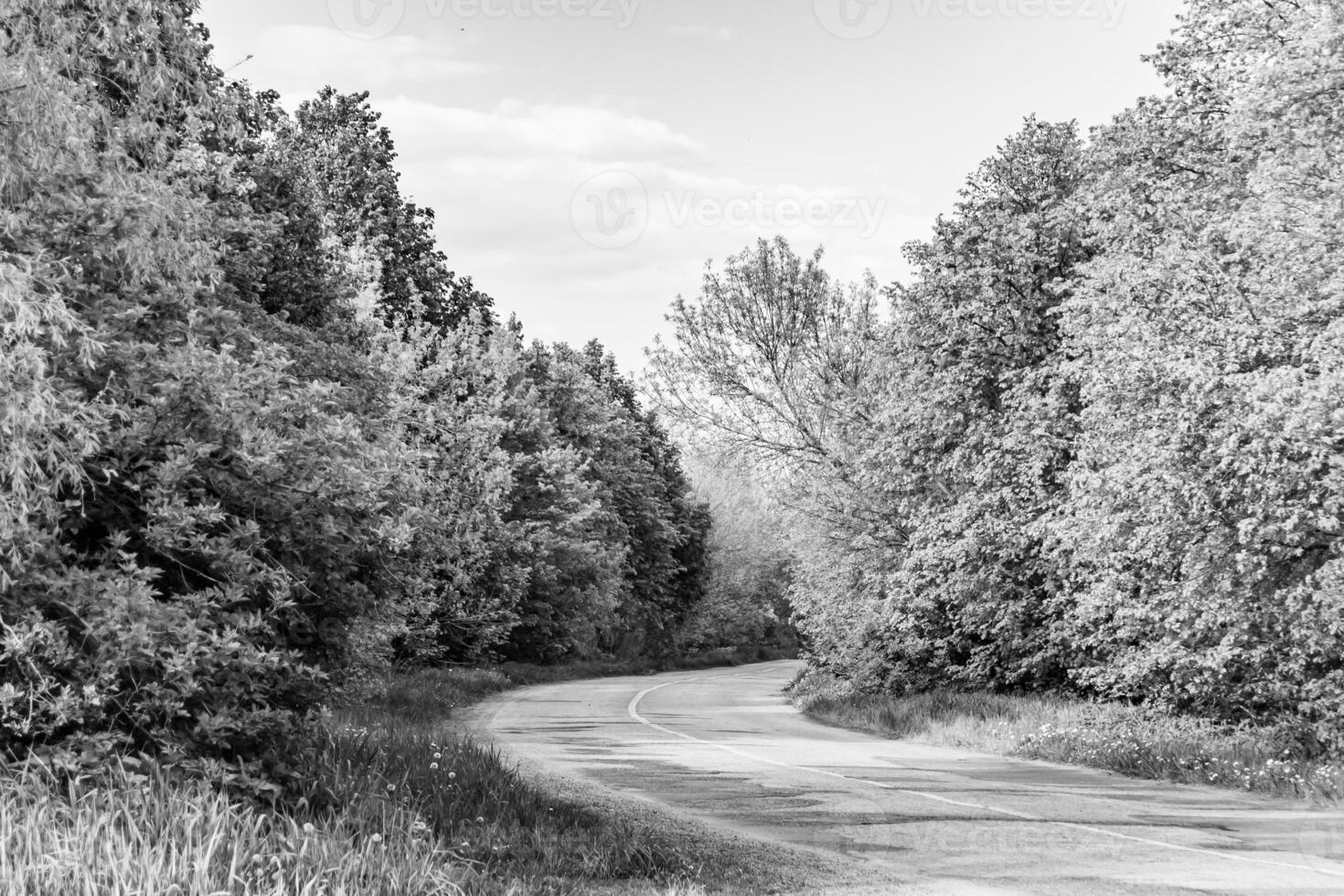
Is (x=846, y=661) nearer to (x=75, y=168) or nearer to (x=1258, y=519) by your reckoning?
(x=1258, y=519)

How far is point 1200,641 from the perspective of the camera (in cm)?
1786

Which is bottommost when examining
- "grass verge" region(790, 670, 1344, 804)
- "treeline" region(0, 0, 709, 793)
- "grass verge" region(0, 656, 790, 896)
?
"grass verge" region(790, 670, 1344, 804)

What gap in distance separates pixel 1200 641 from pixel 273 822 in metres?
14.8

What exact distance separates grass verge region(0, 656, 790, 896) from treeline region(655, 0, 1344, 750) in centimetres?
890

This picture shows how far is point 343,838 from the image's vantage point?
6.85 metres

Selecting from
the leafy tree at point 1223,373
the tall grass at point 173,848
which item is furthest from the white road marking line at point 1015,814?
the tall grass at point 173,848

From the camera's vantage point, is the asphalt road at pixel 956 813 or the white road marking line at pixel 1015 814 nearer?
the asphalt road at pixel 956 813

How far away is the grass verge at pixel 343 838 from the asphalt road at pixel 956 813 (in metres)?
1.67

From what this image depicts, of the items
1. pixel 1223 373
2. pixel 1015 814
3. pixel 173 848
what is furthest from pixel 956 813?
pixel 173 848

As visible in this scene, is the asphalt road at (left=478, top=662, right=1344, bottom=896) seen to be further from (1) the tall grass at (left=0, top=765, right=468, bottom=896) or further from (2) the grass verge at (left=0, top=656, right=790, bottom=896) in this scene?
(1) the tall grass at (left=0, top=765, right=468, bottom=896)

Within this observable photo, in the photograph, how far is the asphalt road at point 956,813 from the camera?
8578mm

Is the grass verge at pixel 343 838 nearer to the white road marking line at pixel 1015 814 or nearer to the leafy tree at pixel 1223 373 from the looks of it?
the white road marking line at pixel 1015 814

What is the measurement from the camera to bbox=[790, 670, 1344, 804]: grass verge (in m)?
13.8

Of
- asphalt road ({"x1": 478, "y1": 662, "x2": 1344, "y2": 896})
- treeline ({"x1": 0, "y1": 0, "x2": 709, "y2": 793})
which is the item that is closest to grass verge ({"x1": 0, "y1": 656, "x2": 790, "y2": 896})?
treeline ({"x1": 0, "y1": 0, "x2": 709, "y2": 793})
